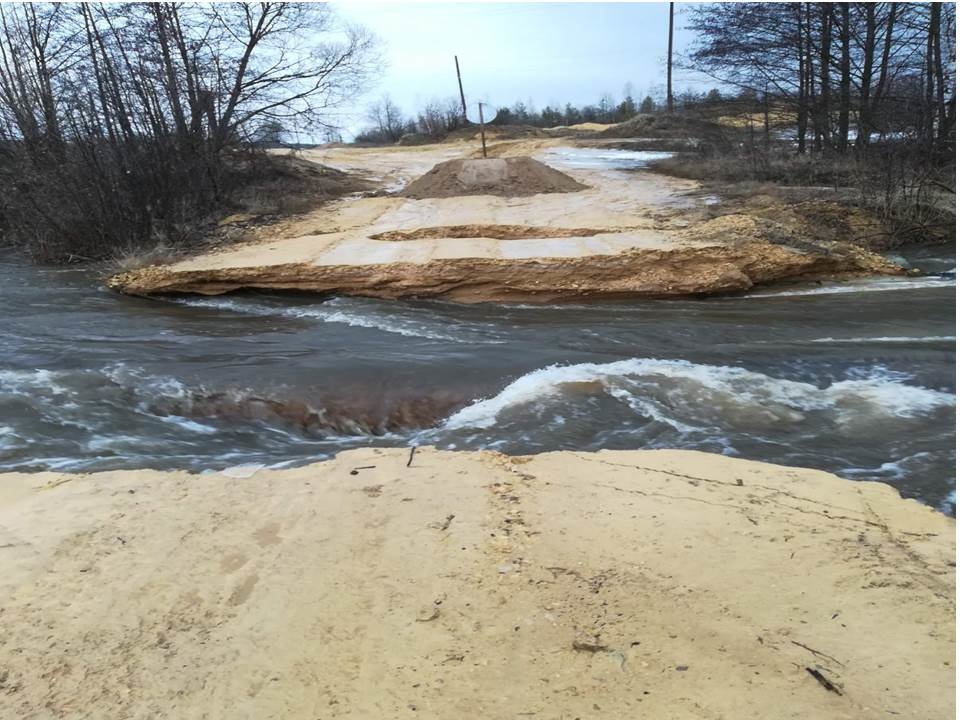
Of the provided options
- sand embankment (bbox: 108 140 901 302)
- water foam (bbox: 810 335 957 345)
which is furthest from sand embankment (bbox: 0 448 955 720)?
sand embankment (bbox: 108 140 901 302)

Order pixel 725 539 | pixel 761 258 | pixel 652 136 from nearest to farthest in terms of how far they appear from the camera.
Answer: pixel 725 539 < pixel 761 258 < pixel 652 136

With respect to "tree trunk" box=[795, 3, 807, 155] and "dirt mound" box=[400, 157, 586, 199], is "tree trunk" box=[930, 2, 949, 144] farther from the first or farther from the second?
"dirt mound" box=[400, 157, 586, 199]

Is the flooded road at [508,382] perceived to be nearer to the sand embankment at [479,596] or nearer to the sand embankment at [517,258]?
the sand embankment at [517,258]

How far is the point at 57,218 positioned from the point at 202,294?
568cm

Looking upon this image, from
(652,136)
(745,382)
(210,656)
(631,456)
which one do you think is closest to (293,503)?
(210,656)

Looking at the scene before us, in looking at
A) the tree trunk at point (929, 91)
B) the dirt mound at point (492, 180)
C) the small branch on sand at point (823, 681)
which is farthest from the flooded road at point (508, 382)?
the dirt mound at point (492, 180)

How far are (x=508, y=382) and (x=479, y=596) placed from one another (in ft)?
10.2

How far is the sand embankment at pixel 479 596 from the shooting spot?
223 centimetres

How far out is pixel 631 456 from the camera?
4188 mm

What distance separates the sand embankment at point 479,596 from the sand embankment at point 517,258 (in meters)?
4.99

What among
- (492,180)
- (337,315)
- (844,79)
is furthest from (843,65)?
(337,315)

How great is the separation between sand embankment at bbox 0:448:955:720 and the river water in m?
0.72

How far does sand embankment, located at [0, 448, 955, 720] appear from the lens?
2227mm

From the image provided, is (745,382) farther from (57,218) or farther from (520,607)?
(57,218)
